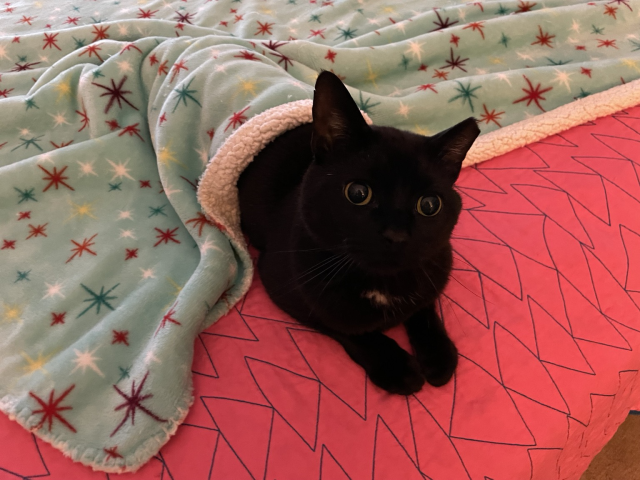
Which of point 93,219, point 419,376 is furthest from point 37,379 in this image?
point 419,376

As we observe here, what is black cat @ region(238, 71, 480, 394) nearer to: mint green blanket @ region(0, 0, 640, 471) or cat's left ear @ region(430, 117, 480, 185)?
cat's left ear @ region(430, 117, 480, 185)

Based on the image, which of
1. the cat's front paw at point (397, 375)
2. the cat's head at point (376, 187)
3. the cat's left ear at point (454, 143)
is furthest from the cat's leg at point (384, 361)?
the cat's left ear at point (454, 143)

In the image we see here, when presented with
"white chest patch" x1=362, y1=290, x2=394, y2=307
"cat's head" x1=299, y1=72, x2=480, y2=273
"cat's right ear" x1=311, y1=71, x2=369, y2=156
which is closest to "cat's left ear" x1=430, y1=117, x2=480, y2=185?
"cat's head" x1=299, y1=72, x2=480, y2=273

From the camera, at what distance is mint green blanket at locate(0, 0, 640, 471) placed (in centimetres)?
65

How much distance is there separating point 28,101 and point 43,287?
1.85 feet

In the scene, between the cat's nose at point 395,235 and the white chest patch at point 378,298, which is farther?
the white chest patch at point 378,298

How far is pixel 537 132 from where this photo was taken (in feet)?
3.18

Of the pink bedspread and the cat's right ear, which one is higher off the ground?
the cat's right ear

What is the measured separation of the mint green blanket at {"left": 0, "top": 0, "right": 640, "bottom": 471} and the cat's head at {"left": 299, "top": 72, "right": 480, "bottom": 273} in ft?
0.89

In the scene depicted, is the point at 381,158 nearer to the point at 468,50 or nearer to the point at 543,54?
the point at 468,50

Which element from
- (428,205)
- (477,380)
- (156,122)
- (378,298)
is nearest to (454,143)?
(428,205)

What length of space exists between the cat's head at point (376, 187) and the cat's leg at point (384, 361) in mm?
159

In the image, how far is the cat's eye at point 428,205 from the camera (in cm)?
58

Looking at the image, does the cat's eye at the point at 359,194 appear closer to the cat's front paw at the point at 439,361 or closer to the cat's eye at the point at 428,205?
the cat's eye at the point at 428,205
